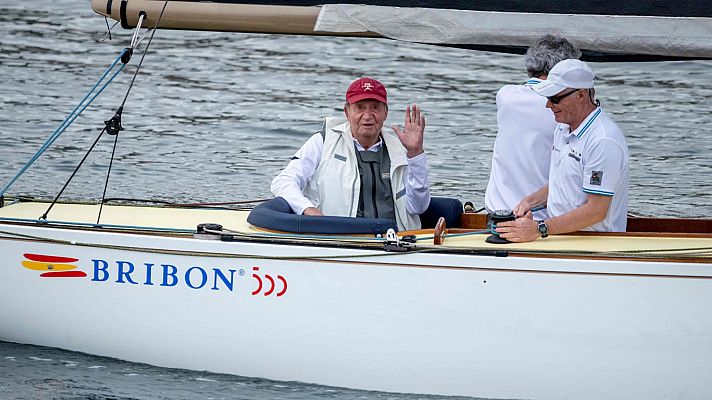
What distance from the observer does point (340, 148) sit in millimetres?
5656

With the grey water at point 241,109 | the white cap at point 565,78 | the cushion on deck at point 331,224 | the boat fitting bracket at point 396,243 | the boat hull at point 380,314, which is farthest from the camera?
the grey water at point 241,109

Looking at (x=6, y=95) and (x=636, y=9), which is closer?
(x=636, y=9)

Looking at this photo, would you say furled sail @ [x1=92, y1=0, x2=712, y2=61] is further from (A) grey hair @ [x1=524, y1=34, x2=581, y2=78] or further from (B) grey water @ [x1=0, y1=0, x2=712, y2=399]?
(B) grey water @ [x1=0, y1=0, x2=712, y2=399]

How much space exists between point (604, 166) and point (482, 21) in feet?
2.68

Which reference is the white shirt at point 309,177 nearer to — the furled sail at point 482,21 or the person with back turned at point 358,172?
the person with back turned at point 358,172

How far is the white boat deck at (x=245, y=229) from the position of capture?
5137mm

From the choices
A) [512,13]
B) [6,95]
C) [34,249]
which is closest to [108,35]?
[34,249]

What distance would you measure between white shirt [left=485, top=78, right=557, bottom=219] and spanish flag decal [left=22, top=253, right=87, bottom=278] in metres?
1.95

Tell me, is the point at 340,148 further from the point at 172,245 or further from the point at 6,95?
the point at 6,95

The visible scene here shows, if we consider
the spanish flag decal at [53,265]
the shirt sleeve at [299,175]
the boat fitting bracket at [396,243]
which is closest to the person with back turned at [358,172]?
the shirt sleeve at [299,175]

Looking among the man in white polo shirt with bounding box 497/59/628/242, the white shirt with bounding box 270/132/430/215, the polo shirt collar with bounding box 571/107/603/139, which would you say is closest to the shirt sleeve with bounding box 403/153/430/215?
the white shirt with bounding box 270/132/430/215

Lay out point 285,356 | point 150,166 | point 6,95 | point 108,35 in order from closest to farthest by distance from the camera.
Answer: point 285,356
point 108,35
point 150,166
point 6,95

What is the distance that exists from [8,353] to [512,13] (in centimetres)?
291

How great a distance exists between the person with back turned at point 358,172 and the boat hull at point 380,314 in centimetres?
44
